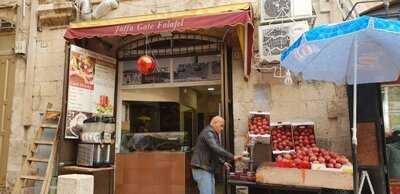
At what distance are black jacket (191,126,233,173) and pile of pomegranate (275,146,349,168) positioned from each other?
93cm

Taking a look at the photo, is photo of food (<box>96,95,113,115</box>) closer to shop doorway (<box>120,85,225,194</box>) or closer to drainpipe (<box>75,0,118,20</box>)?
shop doorway (<box>120,85,225,194</box>)

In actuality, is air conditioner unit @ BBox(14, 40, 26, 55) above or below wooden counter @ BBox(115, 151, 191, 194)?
above

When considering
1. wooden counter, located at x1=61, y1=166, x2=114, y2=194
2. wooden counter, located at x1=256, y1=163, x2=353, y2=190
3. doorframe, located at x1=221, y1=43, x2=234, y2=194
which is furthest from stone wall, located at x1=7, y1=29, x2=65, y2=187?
wooden counter, located at x1=256, y1=163, x2=353, y2=190

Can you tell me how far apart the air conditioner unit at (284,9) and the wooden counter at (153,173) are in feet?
9.23

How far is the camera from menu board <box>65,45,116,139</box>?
7227mm

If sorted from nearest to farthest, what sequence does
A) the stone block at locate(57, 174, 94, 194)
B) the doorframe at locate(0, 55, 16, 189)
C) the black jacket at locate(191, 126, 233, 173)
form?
the stone block at locate(57, 174, 94, 194) < the black jacket at locate(191, 126, 233, 173) < the doorframe at locate(0, 55, 16, 189)

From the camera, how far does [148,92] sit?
8250 mm

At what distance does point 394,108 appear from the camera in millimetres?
6531

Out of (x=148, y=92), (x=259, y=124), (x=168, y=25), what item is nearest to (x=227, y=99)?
(x=259, y=124)

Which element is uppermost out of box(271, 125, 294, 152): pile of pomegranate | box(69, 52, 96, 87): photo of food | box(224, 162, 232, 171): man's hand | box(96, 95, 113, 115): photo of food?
box(69, 52, 96, 87): photo of food

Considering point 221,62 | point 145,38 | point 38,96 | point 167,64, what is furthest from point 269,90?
point 38,96

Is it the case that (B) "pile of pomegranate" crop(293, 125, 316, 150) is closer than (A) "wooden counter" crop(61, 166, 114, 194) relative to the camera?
Yes

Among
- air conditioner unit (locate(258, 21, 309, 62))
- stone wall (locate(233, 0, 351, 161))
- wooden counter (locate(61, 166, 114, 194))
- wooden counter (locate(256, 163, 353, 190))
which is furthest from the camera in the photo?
wooden counter (locate(61, 166, 114, 194))

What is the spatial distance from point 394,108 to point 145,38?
476 cm
